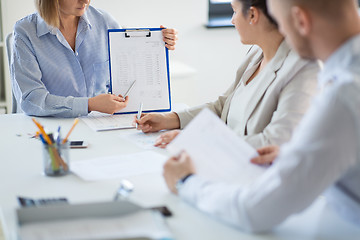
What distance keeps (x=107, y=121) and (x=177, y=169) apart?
0.93 meters

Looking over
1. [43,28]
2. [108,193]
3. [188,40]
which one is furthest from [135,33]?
[188,40]

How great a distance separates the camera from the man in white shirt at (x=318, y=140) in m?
0.98

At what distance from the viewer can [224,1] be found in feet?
14.5

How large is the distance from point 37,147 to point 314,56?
1.07 meters

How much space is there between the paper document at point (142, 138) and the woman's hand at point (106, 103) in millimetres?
248

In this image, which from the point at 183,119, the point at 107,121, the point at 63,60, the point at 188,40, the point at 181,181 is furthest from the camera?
the point at 188,40

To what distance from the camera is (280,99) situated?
1.67 meters

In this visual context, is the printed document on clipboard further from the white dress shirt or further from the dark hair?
the white dress shirt

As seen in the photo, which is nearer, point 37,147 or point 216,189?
point 216,189

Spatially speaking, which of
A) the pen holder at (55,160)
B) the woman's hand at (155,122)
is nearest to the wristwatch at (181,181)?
the pen holder at (55,160)

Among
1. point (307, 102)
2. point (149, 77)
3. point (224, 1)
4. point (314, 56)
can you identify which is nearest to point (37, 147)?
point (149, 77)

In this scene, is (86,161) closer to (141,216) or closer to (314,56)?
(141,216)

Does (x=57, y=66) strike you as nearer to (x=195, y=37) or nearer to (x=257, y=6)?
(x=257, y=6)

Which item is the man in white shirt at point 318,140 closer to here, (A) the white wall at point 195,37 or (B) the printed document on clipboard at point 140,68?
(B) the printed document on clipboard at point 140,68
